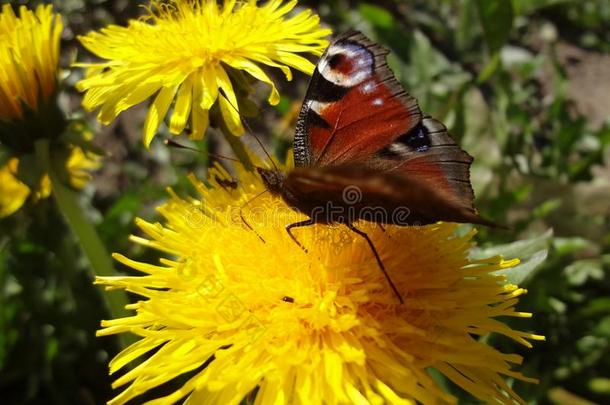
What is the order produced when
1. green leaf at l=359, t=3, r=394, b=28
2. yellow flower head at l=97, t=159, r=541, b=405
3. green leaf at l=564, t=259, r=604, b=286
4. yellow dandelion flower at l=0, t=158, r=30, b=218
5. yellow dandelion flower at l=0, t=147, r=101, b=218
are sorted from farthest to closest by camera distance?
green leaf at l=359, t=3, r=394, b=28, green leaf at l=564, t=259, r=604, b=286, yellow dandelion flower at l=0, t=158, r=30, b=218, yellow dandelion flower at l=0, t=147, r=101, b=218, yellow flower head at l=97, t=159, r=541, b=405

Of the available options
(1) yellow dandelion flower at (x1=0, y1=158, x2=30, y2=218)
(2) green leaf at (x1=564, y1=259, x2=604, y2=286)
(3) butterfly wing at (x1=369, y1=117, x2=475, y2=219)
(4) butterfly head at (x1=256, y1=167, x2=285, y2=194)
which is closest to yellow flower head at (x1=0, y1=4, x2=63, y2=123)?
(1) yellow dandelion flower at (x1=0, y1=158, x2=30, y2=218)

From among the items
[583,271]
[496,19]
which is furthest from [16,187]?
[583,271]

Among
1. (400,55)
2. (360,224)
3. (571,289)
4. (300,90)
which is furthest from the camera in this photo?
(300,90)

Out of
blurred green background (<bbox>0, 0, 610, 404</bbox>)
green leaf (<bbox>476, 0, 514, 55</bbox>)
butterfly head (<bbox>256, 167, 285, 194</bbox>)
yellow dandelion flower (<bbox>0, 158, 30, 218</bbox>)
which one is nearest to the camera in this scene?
butterfly head (<bbox>256, 167, 285, 194</bbox>)

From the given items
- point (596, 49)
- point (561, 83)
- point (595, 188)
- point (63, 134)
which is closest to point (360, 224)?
point (63, 134)

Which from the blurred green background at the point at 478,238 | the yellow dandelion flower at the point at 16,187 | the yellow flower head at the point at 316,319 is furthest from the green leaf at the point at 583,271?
the yellow dandelion flower at the point at 16,187

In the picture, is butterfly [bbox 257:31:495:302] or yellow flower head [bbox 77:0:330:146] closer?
butterfly [bbox 257:31:495:302]

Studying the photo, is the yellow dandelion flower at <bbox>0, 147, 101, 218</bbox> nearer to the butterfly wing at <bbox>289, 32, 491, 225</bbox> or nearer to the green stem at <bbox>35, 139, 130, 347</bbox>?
the green stem at <bbox>35, 139, 130, 347</bbox>

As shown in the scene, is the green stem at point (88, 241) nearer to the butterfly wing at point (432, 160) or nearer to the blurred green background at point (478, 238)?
the blurred green background at point (478, 238)

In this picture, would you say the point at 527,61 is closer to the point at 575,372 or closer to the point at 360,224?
the point at 575,372
